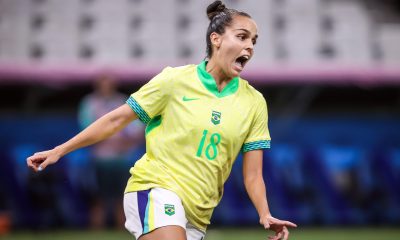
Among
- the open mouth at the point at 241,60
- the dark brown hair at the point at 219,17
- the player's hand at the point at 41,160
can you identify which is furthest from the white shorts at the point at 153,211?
the dark brown hair at the point at 219,17

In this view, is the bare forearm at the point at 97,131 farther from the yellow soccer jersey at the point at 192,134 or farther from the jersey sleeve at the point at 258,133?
the jersey sleeve at the point at 258,133

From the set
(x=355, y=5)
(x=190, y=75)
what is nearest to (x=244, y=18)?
(x=190, y=75)

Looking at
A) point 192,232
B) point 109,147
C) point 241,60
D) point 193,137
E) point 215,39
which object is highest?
point 215,39

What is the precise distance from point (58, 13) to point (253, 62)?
3304 millimetres

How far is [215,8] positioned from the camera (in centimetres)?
466

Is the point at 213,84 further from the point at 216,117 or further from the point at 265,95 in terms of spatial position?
the point at 265,95

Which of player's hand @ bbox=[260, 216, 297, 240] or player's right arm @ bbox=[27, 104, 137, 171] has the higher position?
player's right arm @ bbox=[27, 104, 137, 171]

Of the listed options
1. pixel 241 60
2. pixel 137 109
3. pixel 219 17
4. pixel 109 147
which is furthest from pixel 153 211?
pixel 109 147

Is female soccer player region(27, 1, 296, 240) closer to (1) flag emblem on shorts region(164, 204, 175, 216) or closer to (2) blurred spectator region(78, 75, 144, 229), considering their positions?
(1) flag emblem on shorts region(164, 204, 175, 216)

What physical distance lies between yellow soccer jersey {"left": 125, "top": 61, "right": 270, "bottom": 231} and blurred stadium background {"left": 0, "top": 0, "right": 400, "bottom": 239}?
4.62 metres

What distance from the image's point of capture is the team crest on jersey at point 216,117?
4.36 meters

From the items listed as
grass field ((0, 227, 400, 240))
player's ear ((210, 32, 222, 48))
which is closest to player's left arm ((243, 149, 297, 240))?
player's ear ((210, 32, 222, 48))

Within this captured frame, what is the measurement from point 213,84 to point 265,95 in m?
6.77

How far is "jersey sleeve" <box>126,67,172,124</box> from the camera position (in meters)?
4.39
